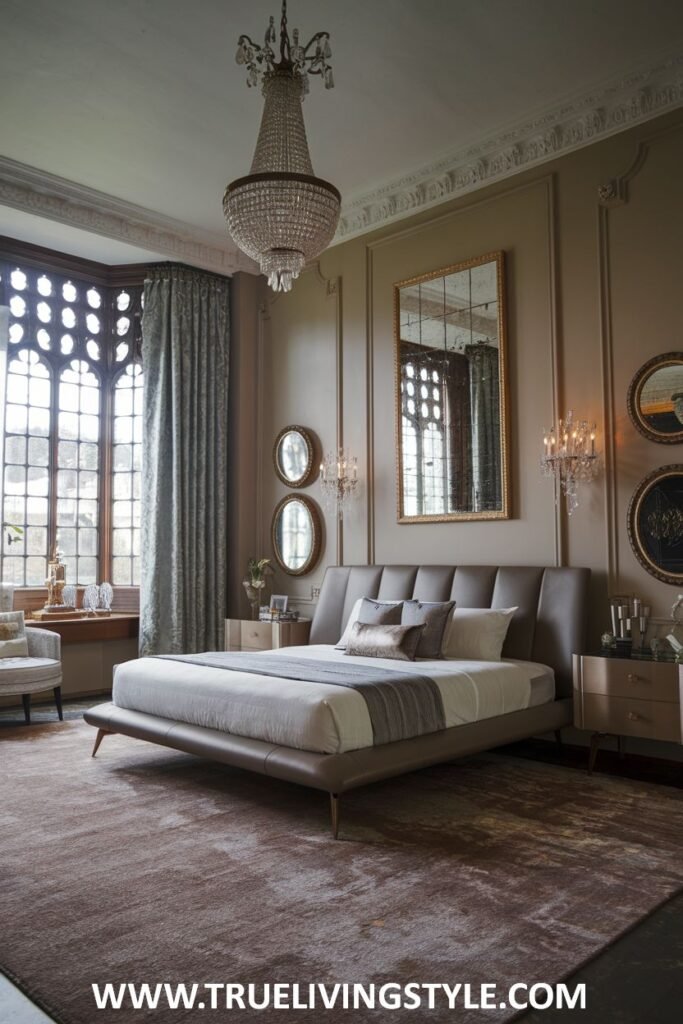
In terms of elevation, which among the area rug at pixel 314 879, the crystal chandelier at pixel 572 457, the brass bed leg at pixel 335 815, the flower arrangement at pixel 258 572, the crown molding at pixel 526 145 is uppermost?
the crown molding at pixel 526 145

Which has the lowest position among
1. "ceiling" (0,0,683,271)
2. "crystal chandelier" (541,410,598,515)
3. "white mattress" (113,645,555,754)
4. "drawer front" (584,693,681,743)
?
"drawer front" (584,693,681,743)

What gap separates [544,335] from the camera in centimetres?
523

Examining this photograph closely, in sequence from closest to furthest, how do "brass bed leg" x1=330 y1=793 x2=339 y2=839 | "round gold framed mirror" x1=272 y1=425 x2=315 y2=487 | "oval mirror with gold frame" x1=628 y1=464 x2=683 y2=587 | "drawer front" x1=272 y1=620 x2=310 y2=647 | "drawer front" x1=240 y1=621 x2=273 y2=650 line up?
1. "brass bed leg" x1=330 y1=793 x2=339 y2=839
2. "oval mirror with gold frame" x1=628 y1=464 x2=683 y2=587
3. "drawer front" x1=272 y1=620 x2=310 y2=647
4. "drawer front" x1=240 y1=621 x2=273 y2=650
5. "round gold framed mirror" x1=272 y1=425 x2=315 y2=487

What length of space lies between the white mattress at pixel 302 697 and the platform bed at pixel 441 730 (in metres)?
0.05

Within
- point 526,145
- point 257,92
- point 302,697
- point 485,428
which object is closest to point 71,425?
point 257,92

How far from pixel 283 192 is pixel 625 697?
3008mm

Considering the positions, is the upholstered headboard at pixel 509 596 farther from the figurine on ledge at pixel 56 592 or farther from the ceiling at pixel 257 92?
the ceiling at pixel 257 92

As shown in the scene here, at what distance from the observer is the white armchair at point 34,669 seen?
17.4 ft

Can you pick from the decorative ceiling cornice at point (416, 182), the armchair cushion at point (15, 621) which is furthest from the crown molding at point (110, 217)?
the armchair cushion at point (15, 621)

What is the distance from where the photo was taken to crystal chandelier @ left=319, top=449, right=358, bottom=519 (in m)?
6.34

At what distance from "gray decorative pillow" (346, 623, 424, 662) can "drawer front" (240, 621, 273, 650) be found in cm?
147

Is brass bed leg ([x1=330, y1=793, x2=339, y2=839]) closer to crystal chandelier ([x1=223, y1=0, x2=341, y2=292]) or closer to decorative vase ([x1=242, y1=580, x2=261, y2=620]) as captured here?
crystal chandelier ([x1=223, y1=0, x2=341, y2=292])

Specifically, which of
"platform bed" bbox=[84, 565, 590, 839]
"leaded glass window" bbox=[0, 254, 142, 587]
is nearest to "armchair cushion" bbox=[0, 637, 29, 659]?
"leaded glass window" bbox=[0, 254, 142, 587]

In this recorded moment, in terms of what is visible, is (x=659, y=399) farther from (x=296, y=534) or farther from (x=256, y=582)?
(x=256, y=582)
